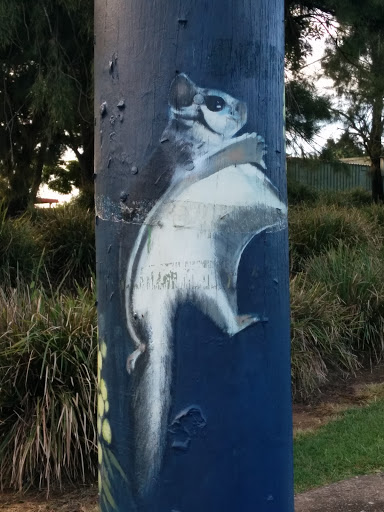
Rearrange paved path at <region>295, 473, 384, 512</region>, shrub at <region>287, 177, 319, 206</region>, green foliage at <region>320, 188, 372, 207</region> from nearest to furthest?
paved path at <region>295, 473, 384, 512</region> < green foliage at <region>320, 188, 372, 207</region> < shrub at <region>287, 177, 319, 206</region>

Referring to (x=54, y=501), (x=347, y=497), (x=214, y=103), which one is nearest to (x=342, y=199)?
(x=347, y=497)

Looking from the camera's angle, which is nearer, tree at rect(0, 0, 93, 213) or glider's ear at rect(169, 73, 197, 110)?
glider's ear at rect(169, 73, 197, 110)

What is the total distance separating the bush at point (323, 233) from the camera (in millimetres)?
10806

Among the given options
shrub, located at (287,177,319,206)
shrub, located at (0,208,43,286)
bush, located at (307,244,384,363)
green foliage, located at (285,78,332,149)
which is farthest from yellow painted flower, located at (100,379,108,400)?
shrub, located at (287,177,319,206)

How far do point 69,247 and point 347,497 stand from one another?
20.0ft

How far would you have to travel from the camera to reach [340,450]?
5.11m

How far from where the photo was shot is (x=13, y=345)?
4961 millimetres

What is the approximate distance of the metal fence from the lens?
12.8m

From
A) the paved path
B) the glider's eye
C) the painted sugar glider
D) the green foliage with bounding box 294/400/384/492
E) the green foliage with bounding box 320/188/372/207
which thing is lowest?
the paved path

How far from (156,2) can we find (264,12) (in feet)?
1.04

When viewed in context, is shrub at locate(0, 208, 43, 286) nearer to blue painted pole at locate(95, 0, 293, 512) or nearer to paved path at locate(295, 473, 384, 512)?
paved path at locate(295, 473, 384, 512)

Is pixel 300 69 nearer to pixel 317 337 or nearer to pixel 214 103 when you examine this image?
pixel 317 337

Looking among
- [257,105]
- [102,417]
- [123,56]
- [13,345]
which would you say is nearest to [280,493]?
[102,417]

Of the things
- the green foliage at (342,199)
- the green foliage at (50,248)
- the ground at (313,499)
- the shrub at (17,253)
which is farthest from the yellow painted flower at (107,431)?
the green foliage at (342,199)
